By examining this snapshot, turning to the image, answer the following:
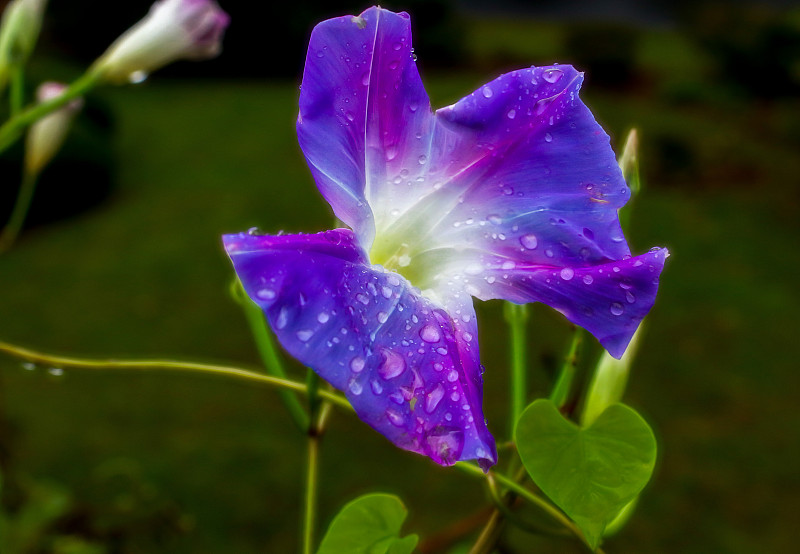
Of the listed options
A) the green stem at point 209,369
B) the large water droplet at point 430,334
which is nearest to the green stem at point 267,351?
the green stem at point 209,369

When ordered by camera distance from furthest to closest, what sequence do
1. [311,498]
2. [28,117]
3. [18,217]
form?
1. [18,217]
2. [28,117]
3. [311,498]

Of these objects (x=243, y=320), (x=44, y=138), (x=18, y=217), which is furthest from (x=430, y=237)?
(x=243, y=320)

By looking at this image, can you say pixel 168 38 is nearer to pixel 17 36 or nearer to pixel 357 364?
pixel 17 36

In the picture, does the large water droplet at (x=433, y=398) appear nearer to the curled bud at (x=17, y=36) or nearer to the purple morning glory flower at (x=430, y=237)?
the purple morning glory flower at (x=430, y=237)

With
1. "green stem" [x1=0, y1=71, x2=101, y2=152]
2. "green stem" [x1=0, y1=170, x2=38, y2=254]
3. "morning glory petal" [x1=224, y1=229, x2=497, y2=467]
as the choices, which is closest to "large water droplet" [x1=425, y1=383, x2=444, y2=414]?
"morning glory petal" [x1=224, y1=229, x2=497, y2=467]

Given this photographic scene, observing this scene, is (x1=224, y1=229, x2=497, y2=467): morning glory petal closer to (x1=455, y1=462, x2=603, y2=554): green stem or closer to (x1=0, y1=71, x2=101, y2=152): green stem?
(x1=455, y1=462, x2=603, y2=554): green stem

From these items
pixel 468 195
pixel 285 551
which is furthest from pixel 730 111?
pixel 468 195
